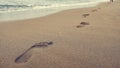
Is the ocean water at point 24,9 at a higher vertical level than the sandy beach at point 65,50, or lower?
lower

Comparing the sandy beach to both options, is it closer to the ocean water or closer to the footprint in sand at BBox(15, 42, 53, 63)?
the footprint in sand at BBox(15, 42, 53, 63)

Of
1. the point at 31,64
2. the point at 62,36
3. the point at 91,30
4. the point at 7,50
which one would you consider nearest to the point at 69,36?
the point at 62,36

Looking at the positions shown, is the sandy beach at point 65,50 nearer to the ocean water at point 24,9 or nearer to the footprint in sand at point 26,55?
the footprint in sand at point 26,55

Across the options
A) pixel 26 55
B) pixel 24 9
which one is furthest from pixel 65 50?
→ pixel 24 9

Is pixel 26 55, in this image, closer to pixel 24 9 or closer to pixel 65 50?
pixel 65 50

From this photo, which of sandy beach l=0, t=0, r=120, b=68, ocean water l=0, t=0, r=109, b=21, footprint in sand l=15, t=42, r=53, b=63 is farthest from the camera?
ocean water l=0, t=0, r=109, b=21

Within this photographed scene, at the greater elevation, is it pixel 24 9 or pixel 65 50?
pixel 65 50

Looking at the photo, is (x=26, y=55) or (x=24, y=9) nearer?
(x=26, y=55)

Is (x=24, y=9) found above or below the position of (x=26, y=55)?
below

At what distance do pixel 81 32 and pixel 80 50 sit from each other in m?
1.01

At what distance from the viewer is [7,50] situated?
297 cm

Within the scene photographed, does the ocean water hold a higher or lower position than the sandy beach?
lower

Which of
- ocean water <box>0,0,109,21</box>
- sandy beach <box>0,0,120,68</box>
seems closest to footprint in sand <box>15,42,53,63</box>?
sandy beach <box>0,0,120,68</box>

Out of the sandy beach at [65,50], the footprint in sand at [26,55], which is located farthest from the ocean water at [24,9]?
the footprint in sand at [26,55]
